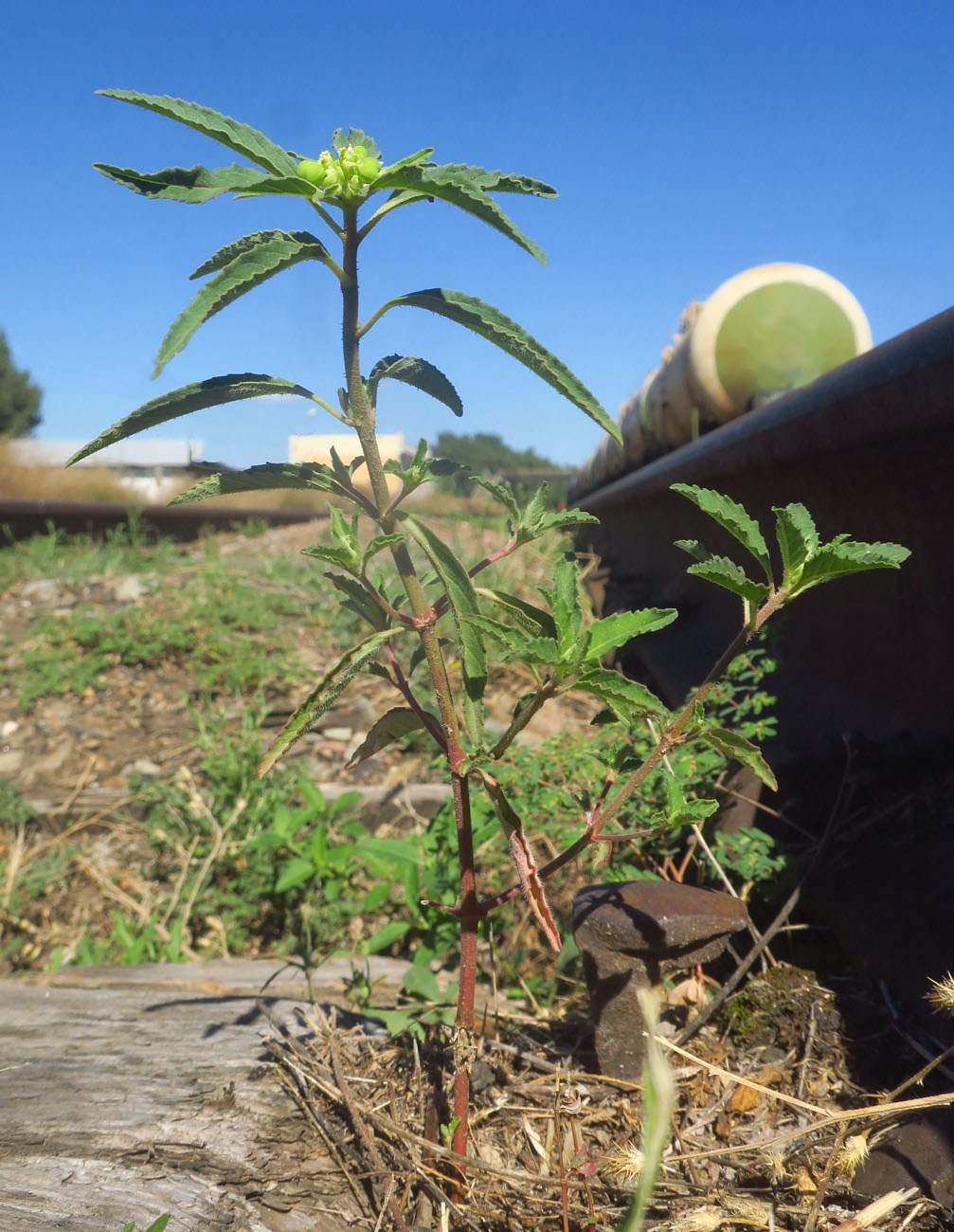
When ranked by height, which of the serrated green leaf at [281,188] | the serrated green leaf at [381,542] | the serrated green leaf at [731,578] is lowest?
the serrated green leaf at [731,578]

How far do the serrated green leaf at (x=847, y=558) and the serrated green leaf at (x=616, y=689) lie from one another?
0.21 m

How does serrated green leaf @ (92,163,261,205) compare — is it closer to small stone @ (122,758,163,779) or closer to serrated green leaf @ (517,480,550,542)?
serrated green leaf @ (517,480,550,542)

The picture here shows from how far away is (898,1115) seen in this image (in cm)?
113

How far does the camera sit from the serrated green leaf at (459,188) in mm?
959

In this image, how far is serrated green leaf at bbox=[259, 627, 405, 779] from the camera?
102 centimetres

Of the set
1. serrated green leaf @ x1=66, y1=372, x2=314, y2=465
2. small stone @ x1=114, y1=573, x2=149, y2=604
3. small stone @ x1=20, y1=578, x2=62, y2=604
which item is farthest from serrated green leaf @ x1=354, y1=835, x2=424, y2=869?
small stone @ x1=20, y1=578, x2=62, y2=604

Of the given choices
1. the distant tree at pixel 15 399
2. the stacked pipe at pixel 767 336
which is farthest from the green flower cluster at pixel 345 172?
the distant tree at pixel 15 399

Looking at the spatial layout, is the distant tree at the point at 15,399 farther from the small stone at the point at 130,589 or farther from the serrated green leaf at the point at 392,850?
the serrated green leaf at the point at 392,850

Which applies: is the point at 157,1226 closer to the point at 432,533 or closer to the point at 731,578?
the point at 432,533

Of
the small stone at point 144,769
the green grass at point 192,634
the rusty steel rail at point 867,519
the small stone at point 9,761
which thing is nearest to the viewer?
the rusty steel rail at point 867,519

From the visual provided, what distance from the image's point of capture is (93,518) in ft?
27.0

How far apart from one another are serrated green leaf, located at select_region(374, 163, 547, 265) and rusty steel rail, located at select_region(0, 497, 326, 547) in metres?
6.25

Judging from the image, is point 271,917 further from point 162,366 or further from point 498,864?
point 162,366

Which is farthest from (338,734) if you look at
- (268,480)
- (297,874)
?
(268,480)
